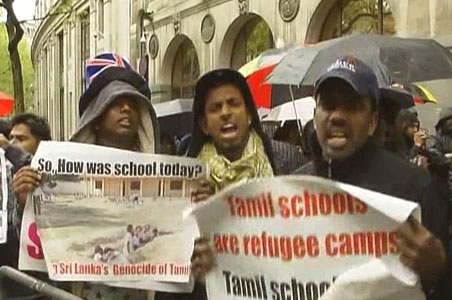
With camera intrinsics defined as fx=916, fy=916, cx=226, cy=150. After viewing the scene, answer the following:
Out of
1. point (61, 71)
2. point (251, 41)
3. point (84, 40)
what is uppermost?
point (84, 40)

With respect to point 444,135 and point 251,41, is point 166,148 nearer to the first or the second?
point 444,135

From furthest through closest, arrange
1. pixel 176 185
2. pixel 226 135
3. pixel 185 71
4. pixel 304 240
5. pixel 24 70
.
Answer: pixel 24 70 → pixel 185 71 → pixel 176 185 → pixel 226 135 → pixel 304 240

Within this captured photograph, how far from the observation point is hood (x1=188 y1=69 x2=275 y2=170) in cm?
395

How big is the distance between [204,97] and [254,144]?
298 millimetres

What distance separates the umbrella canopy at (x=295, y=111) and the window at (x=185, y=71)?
1591 centimetres

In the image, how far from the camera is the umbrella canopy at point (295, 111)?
9.97m

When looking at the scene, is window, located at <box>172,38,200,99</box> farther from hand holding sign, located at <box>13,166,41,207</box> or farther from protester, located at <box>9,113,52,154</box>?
hand holding sign, located at <box>13,166,41,207</box>

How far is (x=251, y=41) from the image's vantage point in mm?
23672

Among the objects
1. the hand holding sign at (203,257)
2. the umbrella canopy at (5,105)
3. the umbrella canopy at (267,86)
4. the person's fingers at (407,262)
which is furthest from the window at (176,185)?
the umbrella canopy at (5,105)

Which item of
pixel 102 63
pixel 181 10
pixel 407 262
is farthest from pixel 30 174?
pixel 181 10

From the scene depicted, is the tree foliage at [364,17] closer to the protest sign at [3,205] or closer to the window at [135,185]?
the protest sign at [3,205]

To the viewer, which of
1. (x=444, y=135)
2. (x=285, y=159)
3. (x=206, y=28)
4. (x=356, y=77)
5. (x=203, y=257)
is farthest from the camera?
(x=206, y=28)

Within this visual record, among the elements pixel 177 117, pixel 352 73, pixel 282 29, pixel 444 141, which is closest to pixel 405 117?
pixel 444 141

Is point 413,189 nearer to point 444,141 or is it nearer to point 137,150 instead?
point 137,150
